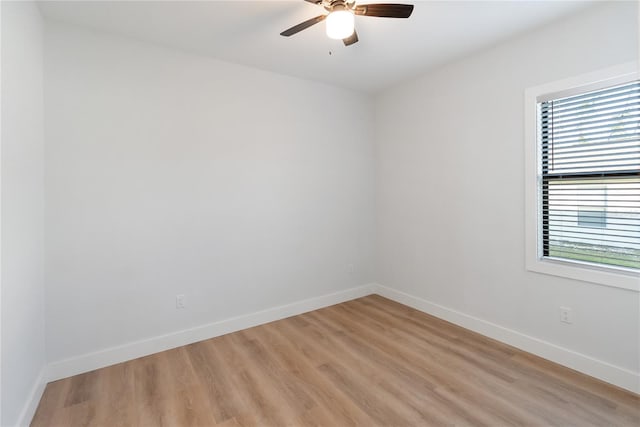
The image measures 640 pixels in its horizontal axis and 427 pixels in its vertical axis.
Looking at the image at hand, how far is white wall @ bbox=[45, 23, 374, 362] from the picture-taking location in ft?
7.68

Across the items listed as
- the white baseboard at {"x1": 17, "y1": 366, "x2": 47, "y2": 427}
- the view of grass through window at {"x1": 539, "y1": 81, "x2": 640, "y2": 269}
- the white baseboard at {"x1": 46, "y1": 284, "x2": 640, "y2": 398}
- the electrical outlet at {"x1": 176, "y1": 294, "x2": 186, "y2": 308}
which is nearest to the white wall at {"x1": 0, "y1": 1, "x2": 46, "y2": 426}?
the white baseboard at {"x1": 17, "y1": 366, "x2": 47, "y2": 427}

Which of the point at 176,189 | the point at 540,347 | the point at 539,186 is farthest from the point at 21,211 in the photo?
the point at 540,347

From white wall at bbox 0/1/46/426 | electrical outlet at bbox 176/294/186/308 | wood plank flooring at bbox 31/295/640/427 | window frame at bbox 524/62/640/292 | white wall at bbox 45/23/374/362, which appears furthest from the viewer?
electrical outlet at bbox 176/294/186/308

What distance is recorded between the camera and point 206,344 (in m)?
2.82

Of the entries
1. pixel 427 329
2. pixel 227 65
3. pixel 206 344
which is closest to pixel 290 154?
pixel 227 65

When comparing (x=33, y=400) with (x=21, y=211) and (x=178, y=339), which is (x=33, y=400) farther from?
(x=21, y=211)

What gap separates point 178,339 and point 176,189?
138 centimetres

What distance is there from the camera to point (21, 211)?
1.82m

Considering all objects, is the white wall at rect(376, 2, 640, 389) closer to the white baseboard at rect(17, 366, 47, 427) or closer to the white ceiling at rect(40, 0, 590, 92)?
the white ceiling at rect(40, 0, 590, 92)

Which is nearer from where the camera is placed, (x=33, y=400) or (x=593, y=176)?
(x=33, y=400)

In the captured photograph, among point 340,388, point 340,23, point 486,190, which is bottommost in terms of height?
point 340,388

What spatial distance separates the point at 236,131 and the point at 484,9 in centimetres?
232

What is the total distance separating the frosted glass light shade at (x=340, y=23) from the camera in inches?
71.9

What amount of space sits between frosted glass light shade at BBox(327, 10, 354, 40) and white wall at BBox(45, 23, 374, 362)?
1.49 m
